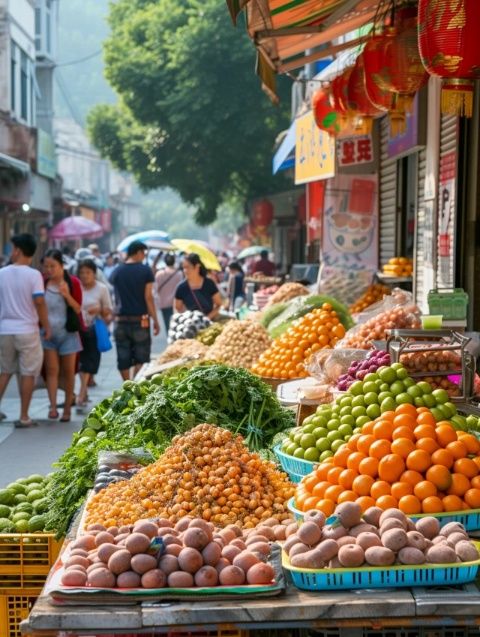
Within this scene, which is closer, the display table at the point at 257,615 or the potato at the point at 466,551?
the display table at the point at 257,615

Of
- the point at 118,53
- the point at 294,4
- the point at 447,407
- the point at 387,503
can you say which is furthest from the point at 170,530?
the point at 118,53

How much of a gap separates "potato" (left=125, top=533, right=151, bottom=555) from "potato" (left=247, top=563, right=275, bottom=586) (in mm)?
342

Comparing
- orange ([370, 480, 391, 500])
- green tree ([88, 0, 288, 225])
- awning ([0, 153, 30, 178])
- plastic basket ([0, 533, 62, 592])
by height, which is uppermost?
green tree ([88, 0, 288, 225])

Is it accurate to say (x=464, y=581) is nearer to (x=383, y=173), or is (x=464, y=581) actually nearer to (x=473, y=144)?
(x=473, y=144)

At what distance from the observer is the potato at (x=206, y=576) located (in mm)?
3480

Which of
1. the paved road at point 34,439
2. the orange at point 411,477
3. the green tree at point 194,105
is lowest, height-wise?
the paved road at point 34,439

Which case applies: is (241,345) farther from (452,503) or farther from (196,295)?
(452,503)

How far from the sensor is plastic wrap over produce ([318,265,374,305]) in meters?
12.8

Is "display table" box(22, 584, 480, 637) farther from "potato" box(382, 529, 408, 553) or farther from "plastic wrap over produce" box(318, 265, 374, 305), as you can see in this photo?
"plastic wrap over produce" box(318, 265, 374, 305)

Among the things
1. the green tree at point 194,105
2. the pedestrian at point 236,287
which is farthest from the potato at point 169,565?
the green tree at point 194,105

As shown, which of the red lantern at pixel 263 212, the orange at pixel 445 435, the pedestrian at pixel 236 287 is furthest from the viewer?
the red lantern at pixel 263 212

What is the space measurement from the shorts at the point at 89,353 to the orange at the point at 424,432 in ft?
29.6

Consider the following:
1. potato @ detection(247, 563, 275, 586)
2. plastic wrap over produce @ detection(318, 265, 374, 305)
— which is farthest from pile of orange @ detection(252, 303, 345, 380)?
potato @ detection(247, 563, 275, 586)

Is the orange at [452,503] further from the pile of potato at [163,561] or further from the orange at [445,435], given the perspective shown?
the pile of potato at [163,561]
